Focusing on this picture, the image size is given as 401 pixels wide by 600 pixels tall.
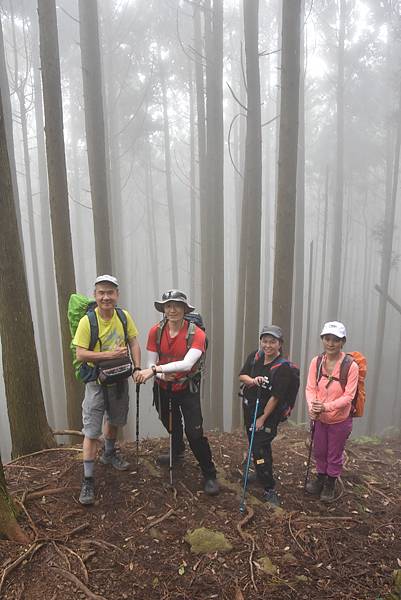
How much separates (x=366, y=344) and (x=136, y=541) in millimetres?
27592

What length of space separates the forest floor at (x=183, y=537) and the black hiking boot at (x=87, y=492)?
0.24 feet

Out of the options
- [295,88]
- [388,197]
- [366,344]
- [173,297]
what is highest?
[295,88]

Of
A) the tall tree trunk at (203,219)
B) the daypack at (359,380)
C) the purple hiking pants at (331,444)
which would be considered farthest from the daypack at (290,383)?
the tall tree trunk at (203,219)

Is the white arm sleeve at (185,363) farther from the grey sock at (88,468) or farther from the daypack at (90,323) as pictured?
the grey sock at (88,468)

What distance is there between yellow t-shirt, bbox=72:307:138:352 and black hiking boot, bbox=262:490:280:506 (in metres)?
2.46

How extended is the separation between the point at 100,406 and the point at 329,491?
2.95 m

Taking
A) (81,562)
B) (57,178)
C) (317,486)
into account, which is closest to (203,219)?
(57,178)

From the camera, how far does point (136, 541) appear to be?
11.4ft

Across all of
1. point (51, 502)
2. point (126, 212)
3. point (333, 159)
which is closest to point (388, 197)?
point (333, 159)

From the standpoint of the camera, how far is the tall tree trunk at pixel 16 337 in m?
4.40

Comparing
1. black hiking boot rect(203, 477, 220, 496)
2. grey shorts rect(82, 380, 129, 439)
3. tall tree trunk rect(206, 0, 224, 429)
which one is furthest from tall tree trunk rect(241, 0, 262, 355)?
grey shorts rect(82, 380, 129, 439)

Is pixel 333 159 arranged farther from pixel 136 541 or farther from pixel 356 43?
pixel 136 541

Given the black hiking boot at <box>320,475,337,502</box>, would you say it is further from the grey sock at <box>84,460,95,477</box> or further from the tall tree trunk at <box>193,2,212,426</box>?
the tall tree trunk at <box>193,2,212,426</box>

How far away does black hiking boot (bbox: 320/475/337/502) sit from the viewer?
14.8 feet
